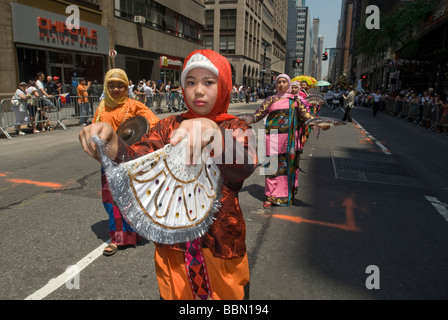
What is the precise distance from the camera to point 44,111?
1205 centimetres

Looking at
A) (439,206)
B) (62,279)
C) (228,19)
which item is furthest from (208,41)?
(62,279)

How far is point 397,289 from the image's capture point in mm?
2895

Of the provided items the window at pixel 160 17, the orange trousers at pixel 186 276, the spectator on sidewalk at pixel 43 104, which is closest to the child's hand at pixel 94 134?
the orange trousers at pixel 186 276

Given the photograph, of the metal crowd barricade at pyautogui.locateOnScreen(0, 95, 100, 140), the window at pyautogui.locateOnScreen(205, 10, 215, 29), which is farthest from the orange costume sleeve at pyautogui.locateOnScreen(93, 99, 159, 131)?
the window at pyautogui.locateOnScreen(205, 10, 215, 29)

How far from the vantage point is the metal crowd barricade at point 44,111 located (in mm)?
10602

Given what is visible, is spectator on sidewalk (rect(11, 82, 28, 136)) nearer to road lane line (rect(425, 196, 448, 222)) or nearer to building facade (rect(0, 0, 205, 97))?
building facade (rect(0, 0, 205, 97))

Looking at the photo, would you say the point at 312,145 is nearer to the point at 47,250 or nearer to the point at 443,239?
the point at 443,239

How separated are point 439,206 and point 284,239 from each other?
2.99 metres

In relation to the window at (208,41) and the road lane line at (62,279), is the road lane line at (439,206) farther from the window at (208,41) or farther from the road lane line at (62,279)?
the window at (208,41)

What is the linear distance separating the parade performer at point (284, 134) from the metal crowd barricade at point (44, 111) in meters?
9.17

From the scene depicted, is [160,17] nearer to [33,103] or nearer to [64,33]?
[64,33]

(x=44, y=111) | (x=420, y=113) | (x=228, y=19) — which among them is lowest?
(x=44, y=111)

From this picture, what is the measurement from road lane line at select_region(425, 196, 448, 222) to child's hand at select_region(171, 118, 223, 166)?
466 cm

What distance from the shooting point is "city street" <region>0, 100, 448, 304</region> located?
9.36 ft
